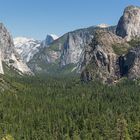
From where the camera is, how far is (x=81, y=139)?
588 feet

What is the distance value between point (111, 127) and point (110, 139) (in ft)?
123

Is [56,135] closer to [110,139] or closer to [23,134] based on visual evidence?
[23,134]

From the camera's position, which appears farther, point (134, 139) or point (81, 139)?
point (81, 139)

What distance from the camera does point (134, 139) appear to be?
497ft

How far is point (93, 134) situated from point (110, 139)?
26.0m

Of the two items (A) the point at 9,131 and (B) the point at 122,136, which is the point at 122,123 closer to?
(B) the point at 122,136

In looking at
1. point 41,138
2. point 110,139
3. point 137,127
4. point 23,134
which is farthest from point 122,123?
point 23,134

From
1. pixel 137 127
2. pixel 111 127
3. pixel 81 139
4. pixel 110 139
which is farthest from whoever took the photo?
pixel 111 127

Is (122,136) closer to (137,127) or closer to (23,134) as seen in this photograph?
(137,127)

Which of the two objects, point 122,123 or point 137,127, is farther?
point 137,127

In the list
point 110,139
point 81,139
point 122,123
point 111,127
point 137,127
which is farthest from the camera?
point 111,127

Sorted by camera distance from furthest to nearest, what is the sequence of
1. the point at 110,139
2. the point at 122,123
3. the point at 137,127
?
1. the point at 110,139
2. the point at 137,127
3. the point at 122,123

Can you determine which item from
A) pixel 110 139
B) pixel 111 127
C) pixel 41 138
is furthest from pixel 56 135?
pixel 110 139

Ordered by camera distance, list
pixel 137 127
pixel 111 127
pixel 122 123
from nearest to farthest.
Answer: pixel 122 123, pixel 137 127, pixel 111 127
